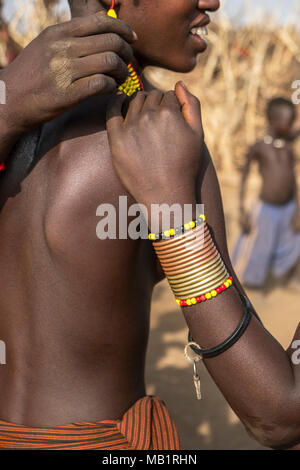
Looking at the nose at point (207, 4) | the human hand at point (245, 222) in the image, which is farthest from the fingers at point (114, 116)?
the human hand at point (245, 222)

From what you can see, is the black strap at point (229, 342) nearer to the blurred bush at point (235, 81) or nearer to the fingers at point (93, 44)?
the fingers at point (93, 44)

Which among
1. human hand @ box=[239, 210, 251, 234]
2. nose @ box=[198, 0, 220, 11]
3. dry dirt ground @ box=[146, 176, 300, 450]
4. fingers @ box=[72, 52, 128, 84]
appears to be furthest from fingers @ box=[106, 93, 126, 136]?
human hand @ box=[239, 210, 251, 234]

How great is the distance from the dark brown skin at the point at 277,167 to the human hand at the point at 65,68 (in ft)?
17.6

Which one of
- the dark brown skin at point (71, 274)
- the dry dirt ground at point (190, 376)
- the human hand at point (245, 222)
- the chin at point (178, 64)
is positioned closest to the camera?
the dark brown skin at point (71, 274)

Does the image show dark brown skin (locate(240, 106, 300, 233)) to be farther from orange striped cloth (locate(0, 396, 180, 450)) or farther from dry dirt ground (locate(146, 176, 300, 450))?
orange striped cloth (locate(0, 396, 180, 450))

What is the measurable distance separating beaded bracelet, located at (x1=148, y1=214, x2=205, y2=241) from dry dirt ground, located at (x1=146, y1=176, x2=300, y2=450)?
103 inches

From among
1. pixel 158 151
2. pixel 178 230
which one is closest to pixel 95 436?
pixel 178 230

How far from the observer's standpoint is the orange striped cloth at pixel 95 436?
53.4 inches

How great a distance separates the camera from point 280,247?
6.61 m

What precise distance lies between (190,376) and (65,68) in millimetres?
3542

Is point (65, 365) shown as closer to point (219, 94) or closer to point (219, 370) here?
point (219, 370)
